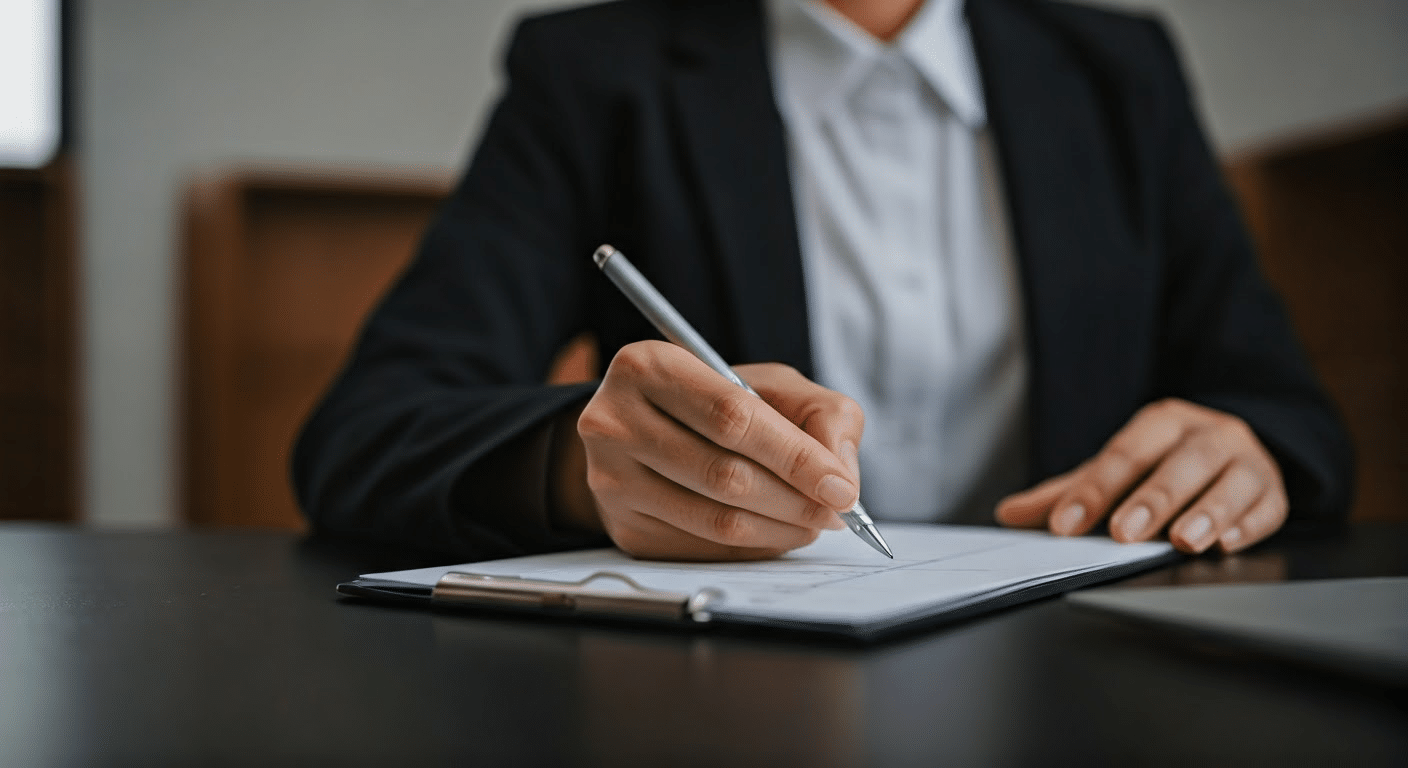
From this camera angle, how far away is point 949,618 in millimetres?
373

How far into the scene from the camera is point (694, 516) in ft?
1.55

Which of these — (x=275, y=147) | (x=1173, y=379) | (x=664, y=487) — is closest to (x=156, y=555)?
(x=664, y=487)

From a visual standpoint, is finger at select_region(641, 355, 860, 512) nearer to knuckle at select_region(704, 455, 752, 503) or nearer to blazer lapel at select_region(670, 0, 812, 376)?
knuckle at select_region(704, 455, 752, 503)

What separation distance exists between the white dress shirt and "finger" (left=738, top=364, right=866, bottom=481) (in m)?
0.39

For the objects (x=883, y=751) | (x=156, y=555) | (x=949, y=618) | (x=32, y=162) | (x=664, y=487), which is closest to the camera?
(x=883, y=751)

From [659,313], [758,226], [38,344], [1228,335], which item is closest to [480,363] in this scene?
[758,226]

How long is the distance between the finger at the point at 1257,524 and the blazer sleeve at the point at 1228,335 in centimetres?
8

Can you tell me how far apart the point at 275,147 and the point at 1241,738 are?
2.93m

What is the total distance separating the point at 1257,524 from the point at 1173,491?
51mm

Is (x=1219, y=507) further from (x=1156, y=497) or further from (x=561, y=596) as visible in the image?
(x=561, y=596)

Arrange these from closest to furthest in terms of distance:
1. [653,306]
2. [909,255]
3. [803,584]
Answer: [803,584]
[653,306]
[909,255]

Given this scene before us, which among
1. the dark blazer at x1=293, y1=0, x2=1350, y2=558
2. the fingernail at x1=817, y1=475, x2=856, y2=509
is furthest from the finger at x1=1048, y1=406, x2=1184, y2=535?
the fingernail at x1=817, y1=475, x2=856, y2=509

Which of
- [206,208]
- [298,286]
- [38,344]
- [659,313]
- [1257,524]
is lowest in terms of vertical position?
[1257,524]

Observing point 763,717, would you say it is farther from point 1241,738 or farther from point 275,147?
point 275,147
